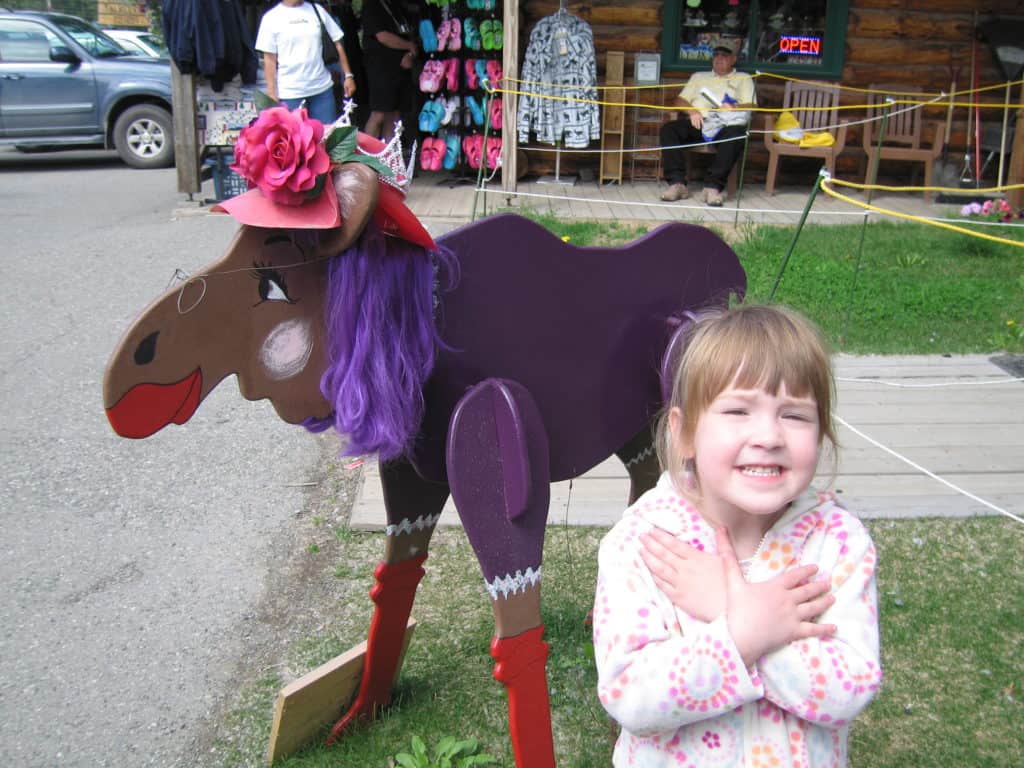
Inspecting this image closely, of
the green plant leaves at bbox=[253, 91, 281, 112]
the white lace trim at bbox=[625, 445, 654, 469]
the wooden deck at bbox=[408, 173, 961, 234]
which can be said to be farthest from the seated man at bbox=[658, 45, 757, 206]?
the green plant leaves at bbox=[253, 91, 281, 112]

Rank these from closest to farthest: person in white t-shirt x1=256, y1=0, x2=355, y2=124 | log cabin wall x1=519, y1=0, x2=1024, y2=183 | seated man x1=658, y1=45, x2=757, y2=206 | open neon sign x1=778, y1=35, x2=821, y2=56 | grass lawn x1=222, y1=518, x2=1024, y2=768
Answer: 1. grass lawn x1=222, y1=518, x2=1024, y2=768
2. person in white t-shirt x1=256, y1=0, x2=355, y2=124
3. seated man x1=658, y1=45, x2=757, y2=206
4. log cabin wall x1=519, y1=0, x2=1024, y2=183
5. open neon sign x1=778, y1=35, x2=821, y2=56

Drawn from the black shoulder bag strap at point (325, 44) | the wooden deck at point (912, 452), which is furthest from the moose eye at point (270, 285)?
the black shoulder bag strap at point (325, 44)

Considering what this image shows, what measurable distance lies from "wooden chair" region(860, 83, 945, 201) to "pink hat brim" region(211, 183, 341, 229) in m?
8.40

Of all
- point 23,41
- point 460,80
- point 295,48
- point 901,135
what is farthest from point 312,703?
point 23,41

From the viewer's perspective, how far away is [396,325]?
1.78 m

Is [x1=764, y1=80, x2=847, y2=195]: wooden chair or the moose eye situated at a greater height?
[x1=764, y1=80, x2=847, y2=195]: wooden chair

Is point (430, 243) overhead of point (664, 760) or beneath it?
overhead

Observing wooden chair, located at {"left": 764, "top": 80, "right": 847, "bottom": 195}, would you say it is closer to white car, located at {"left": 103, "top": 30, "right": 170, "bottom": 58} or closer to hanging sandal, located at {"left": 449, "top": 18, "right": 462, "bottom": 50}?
hanging sandal, located at {"left": 449, "top": 18, "right": 462, "bottom": 50}

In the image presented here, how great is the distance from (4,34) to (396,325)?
11.6 meters

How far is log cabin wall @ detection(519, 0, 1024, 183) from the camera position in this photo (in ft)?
31.1

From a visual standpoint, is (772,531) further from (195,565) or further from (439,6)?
(439,6)

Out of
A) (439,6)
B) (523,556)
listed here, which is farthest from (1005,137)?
(523,556)

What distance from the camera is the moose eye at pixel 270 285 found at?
67.1 inches

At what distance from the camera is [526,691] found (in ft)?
6.28
